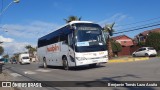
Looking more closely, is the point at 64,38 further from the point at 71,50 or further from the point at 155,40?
the point at 155,40

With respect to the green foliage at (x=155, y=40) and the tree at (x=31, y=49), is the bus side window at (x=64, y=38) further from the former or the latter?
the tree at (x=31, y=49)

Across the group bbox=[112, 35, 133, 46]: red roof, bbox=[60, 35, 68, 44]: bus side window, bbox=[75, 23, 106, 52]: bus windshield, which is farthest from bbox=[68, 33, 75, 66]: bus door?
bbox=[112, 35, 133, 46]: red roof

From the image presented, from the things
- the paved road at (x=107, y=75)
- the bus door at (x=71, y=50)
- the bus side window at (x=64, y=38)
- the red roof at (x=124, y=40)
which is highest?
the red roof at (x=124, y=40)

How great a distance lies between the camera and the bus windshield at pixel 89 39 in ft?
67.9

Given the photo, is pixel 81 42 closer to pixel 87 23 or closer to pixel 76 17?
pixel 87 23

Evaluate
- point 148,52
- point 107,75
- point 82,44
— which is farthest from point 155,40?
point 107,75

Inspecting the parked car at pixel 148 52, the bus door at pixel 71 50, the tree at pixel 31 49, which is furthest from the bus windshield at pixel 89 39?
the tree at pixel 31 49

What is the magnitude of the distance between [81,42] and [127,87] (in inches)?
402

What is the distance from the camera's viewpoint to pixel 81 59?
2067 centimetres

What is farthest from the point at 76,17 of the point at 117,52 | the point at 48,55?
the point at 48,55

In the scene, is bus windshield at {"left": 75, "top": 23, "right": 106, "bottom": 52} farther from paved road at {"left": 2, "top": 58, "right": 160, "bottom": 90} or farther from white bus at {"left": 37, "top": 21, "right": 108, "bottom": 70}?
paved road at {"left": 2, "top": 58, "right": 160, "bottom": 90}

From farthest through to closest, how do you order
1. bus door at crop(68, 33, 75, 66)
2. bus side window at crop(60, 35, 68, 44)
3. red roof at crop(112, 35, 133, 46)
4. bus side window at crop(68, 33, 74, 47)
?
red roof at crop(112, 35, 133, 46), bus side window at crop(60, 35, 68, 44), bus side window at crop(68, 33, 74, 47), bus door at crop(68, 33, 75, 66)

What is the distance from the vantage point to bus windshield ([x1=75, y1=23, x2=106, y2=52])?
2070cm

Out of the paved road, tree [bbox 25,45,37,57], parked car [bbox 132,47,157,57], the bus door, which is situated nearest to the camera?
the paved road
